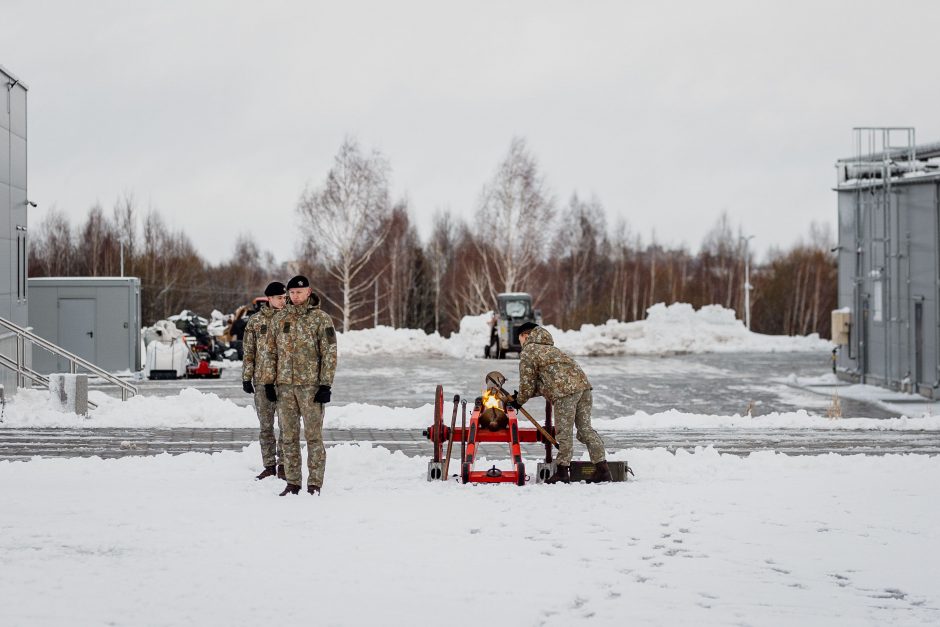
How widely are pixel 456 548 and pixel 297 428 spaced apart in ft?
8.71

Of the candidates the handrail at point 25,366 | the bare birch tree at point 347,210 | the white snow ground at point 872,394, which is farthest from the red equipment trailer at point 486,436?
the bare birch tree at point 347,210

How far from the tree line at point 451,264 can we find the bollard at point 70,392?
33.8 m

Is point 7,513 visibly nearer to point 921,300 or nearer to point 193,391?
point 193,391

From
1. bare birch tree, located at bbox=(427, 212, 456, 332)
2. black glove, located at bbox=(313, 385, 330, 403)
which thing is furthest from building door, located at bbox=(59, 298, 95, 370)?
bare birch tree, located at bbox=(427, 212, 456, 332)

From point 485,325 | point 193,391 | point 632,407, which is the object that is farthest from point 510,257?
point 193,391

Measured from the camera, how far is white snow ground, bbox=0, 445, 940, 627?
6418mm

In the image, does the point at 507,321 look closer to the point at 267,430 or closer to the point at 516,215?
the point at 516,215

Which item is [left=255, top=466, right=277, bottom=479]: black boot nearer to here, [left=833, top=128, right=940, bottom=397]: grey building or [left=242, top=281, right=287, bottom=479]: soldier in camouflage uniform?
[left=242, top=281, right=287, bottom=479]: soldier in camouflage uniform

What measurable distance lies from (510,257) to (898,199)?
27.5 meters

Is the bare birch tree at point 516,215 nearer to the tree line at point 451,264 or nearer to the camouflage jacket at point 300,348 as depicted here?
the tree line at point 451,264

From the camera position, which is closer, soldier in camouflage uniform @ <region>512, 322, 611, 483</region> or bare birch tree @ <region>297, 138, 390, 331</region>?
soldier in camouflage uniform @ <region>512, 322, 611, 483</region>

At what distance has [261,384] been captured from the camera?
33.7ft

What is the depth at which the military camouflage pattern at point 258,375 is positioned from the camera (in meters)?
10.3

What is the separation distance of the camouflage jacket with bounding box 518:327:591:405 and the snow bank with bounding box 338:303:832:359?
3161 cm
